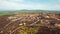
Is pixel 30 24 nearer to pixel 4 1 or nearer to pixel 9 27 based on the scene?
pixel 9 27

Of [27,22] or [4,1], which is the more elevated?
[4,1]

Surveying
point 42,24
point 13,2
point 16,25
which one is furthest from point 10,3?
point 42,24

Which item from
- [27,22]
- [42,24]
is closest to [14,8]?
[27,22]

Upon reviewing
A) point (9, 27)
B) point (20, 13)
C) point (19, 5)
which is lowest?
point (9, 27)

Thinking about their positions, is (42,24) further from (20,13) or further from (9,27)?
(9,27)

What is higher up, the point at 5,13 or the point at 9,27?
the point at 5,13
